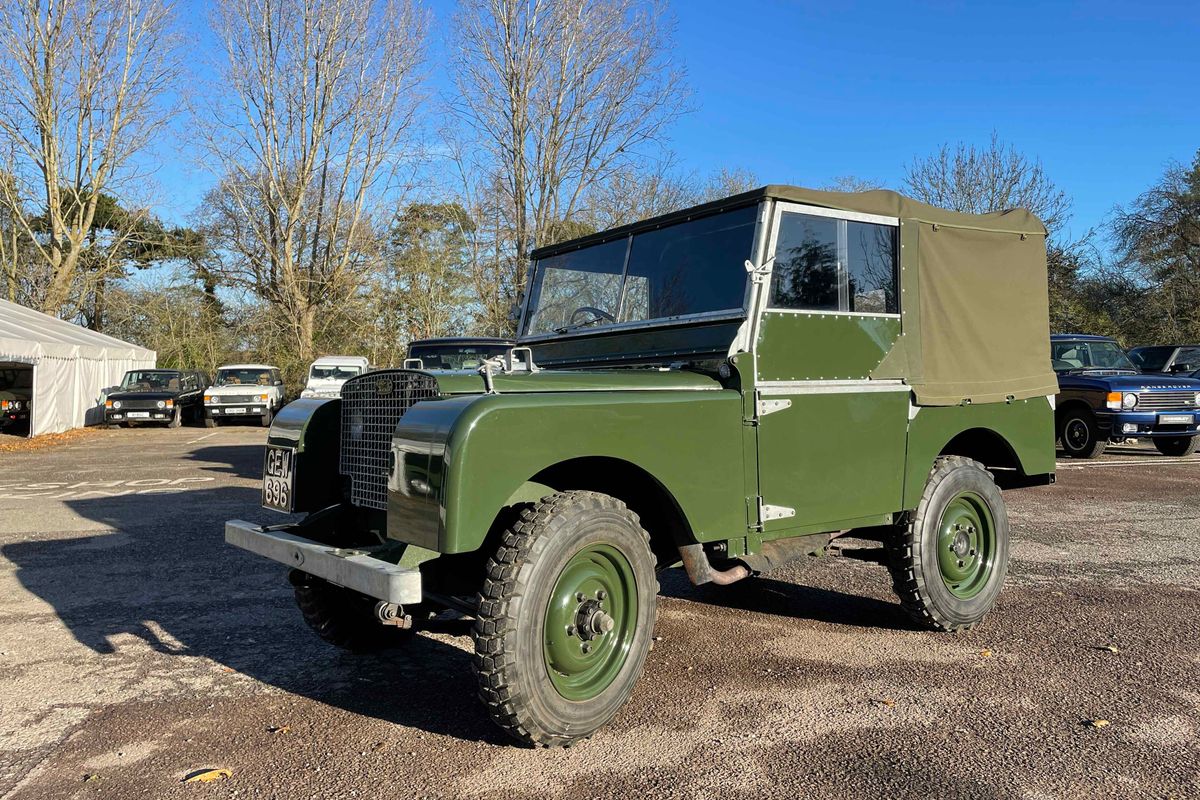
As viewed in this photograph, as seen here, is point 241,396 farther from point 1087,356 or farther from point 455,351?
point 1087,356

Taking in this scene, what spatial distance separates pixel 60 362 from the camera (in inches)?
816

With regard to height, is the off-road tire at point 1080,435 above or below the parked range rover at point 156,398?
below

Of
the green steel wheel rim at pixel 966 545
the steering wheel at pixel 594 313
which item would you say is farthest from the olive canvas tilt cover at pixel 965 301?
the steering wheel at pixel 594 313

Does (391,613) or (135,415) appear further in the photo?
(135,415)

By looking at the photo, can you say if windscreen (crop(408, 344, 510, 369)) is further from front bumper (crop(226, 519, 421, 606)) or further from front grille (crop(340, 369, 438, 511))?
front bumper (crop(226, 519, 421, 606))

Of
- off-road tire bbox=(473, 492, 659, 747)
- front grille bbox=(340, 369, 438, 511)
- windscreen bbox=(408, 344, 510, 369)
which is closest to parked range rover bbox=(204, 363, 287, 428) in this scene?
windscreen bbox=(408, 344, 510, 369)

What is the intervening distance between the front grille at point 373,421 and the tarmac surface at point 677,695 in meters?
0.96

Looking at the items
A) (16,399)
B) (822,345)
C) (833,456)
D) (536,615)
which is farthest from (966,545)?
(16,399)

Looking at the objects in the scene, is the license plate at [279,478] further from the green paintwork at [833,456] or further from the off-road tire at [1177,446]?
the off-road tire at [1177,446]

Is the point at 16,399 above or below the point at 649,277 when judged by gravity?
below

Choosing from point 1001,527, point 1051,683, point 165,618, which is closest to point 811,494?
point 1051,683

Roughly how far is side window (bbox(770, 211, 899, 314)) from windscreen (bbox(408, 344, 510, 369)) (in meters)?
7.69

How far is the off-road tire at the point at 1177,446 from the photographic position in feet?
45.8

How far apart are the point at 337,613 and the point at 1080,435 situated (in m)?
Answer: 12.5
